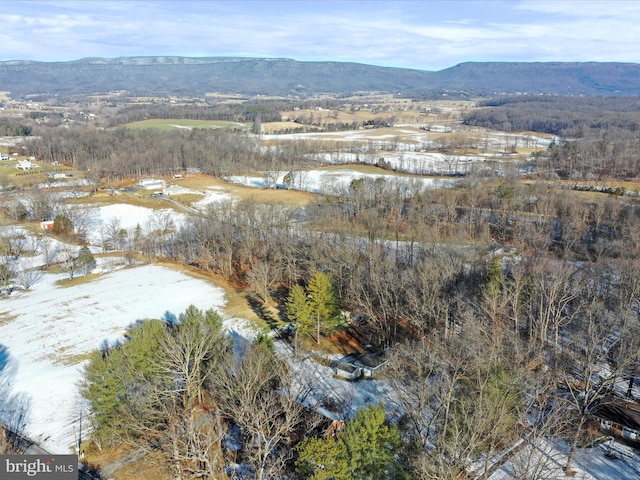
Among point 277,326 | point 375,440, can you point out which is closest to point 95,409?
point 375,440

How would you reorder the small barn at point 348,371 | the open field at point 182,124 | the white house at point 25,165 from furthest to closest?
the open field at point 182,124
the white house at point 25,165
the small barn at point 348,371

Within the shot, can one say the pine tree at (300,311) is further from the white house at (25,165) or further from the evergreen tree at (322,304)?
the white house at (25,165)

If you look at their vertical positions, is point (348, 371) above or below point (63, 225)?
above

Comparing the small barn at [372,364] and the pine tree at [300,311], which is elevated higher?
the pine tree at [300,311]

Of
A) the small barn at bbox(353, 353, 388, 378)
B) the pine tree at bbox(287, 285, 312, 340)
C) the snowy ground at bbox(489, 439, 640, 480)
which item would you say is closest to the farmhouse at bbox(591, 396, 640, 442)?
the snowy ground at bbox(489, 439, 640, 480)

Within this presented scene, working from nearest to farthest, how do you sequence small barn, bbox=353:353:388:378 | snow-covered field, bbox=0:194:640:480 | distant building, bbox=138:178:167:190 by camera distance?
snow-covered field, bbox=0:194:640:480 < small barn, bbox=353:353:388:378 < distant building, bbox=138:178:167:190

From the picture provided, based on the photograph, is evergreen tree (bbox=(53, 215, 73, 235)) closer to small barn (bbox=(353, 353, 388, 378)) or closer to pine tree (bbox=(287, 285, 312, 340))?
pine tree (bbox=(287, 285, 312, 340))

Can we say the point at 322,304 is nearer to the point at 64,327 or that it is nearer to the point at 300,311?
the point at 300,311

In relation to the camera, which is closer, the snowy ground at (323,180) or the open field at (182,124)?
the snowy ground at (323,180)

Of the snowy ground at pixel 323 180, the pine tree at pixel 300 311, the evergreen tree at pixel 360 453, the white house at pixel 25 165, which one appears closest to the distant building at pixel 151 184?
the snowy ground at pixel 323 180

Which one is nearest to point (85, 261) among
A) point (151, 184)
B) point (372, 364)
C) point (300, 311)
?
point (300, 311)
